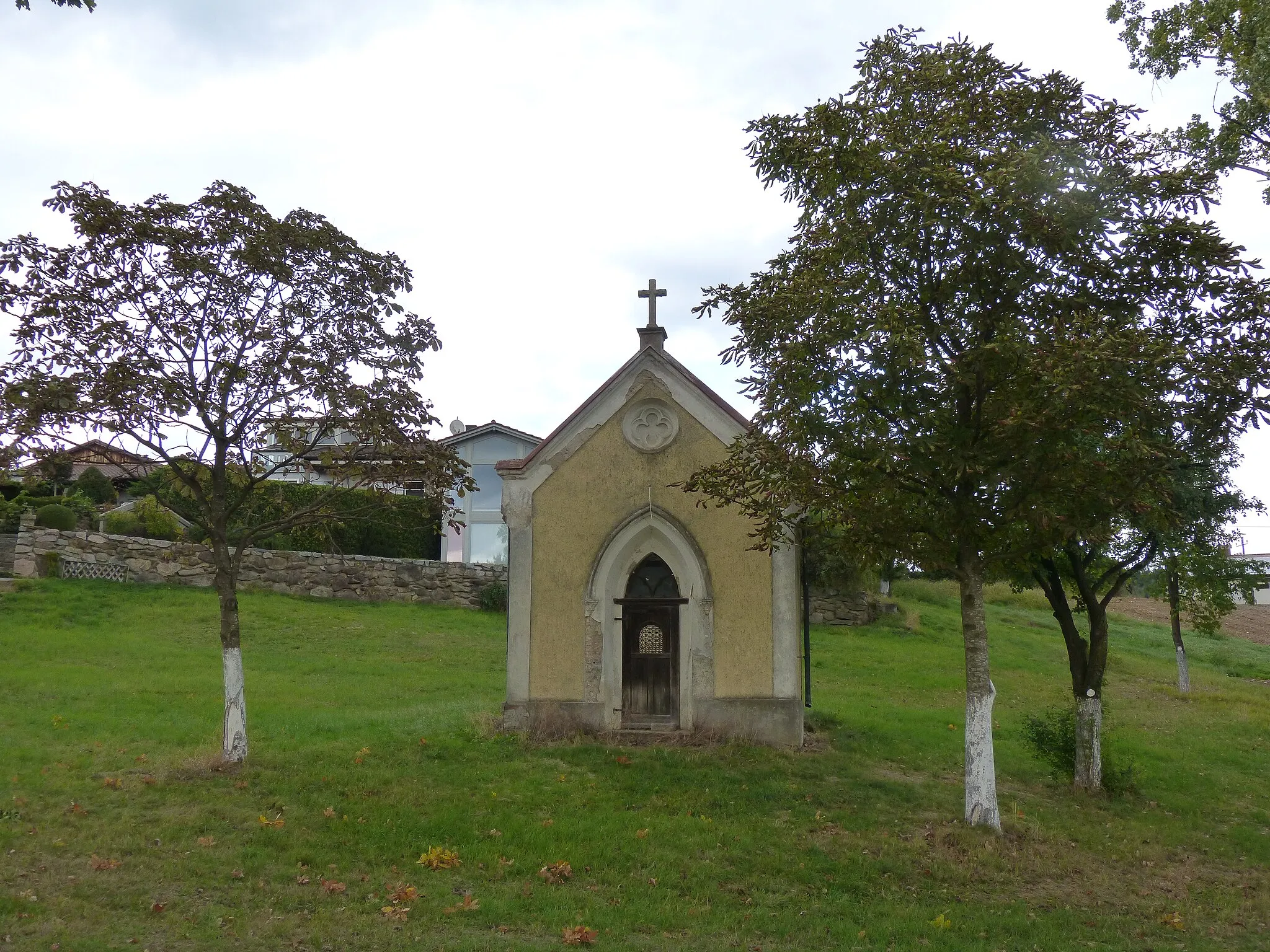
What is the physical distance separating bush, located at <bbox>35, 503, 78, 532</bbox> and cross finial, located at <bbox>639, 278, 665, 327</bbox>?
15.4 metres

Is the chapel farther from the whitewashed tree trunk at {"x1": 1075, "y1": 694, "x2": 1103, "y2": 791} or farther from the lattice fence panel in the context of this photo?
the lattice fence panel

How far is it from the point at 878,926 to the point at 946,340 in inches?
218

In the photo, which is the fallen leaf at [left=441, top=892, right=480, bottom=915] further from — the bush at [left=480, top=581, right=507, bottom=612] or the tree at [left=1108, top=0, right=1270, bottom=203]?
the bush at [left=480, top=581, right=507, bottom=612]

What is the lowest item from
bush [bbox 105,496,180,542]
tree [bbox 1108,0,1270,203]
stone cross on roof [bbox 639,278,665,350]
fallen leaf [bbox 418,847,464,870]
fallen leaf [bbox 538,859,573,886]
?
fallen leaf [bbox 538,859,573,886]

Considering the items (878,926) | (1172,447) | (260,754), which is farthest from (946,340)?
(260,754)

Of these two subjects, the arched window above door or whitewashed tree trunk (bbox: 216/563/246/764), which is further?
the arched window above door

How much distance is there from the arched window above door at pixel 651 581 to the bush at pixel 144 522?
584 inches

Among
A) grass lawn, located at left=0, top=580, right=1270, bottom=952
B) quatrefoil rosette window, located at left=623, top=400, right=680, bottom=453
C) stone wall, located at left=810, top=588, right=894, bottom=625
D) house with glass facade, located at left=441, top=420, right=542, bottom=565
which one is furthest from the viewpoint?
house with glass facade, located at left=441, top=420, right=542, bottom=565

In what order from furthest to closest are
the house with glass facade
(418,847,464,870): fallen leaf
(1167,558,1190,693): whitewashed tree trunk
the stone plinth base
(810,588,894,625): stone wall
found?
the house with glass facade, (810,588,894,625): stone wall, (1167,558,1190,693): whitewashed tree trunk, the stone plinth base, (418,847,464,870): fallen leaf

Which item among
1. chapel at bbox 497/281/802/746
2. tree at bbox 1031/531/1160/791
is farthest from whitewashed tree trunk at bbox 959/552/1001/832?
chapel at bbox 497/281/802/746

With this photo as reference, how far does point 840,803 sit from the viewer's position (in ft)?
33.3

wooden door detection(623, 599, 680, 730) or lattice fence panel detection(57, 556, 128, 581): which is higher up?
lattice fence panel detection(57, 556, 128, 581)

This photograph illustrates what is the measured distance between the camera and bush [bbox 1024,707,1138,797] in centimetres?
1140

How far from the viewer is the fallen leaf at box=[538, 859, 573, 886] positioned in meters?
7.54
